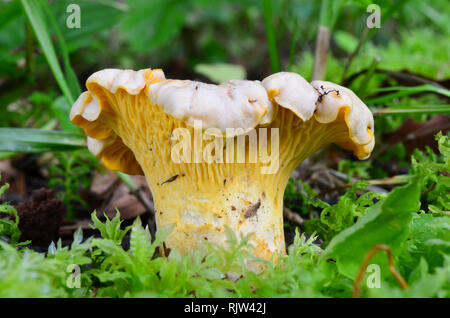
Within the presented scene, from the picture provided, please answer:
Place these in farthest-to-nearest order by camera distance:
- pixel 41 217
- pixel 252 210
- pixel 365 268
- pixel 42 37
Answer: pixel 42 37 < pixel 41 217 < pixel 252 210 < pixel 365 268

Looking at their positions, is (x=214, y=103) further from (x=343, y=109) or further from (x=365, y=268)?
(x=365, y=268)

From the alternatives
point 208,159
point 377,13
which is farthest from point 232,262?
point 377,13

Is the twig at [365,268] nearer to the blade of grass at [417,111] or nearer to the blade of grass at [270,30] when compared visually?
the blade of grass at [417,111]

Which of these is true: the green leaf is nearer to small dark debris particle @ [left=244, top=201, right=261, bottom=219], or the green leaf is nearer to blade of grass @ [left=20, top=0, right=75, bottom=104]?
small dark debris particle @ [left=244, top=201, right=261, bottom=219]

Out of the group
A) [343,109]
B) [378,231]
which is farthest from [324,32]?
[378,231]

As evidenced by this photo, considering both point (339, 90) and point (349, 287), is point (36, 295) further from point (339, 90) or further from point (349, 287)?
point (339, 90)

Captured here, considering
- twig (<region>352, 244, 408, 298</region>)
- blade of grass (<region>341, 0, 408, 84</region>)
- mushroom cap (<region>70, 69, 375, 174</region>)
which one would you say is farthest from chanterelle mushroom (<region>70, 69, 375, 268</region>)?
blade of grass (<region>341, 0, 408, 84</region>)
